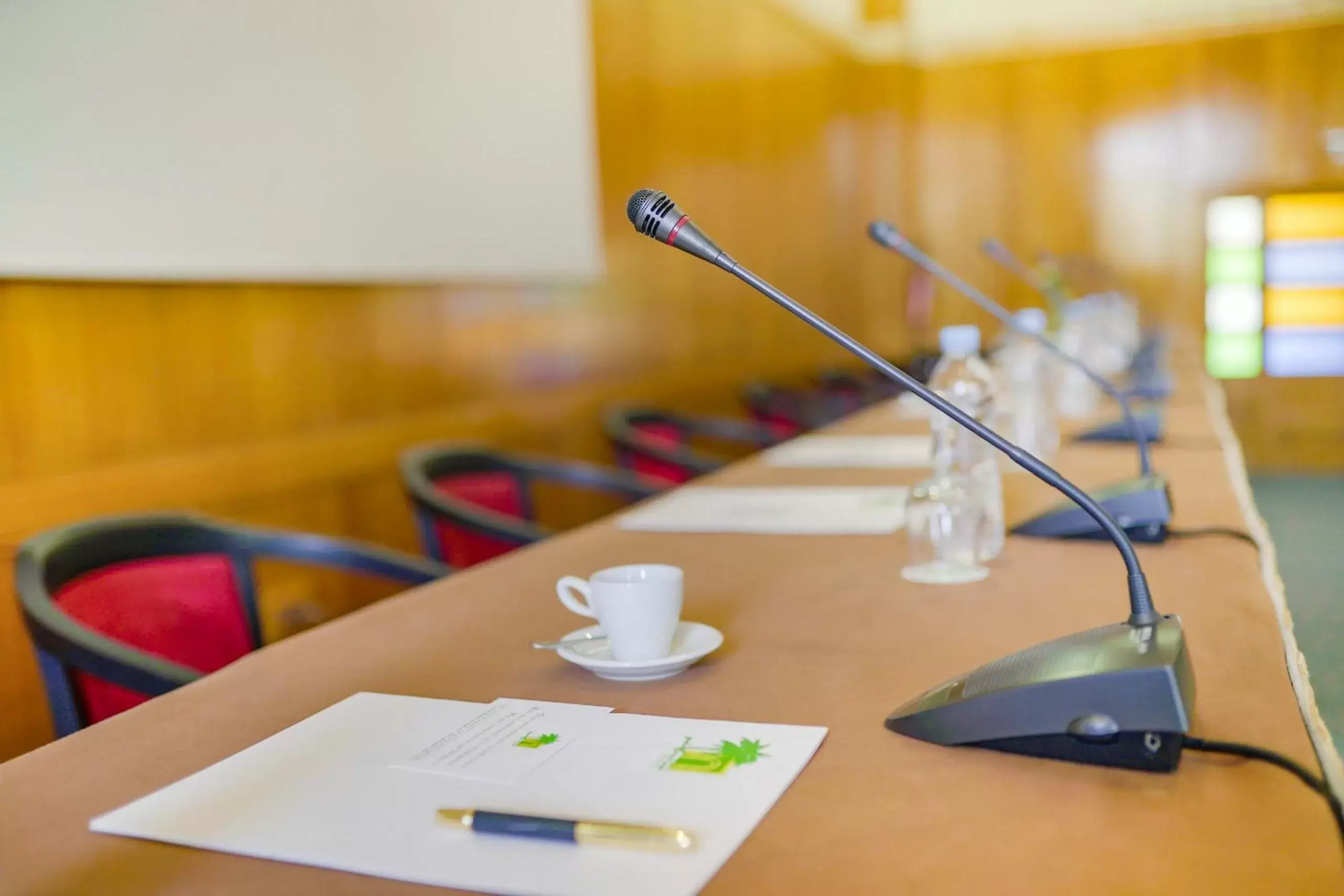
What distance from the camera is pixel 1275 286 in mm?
7773

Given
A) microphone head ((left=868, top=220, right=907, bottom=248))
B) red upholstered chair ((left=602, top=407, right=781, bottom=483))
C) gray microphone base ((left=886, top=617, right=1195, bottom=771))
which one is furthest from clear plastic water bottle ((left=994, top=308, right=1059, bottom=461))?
gray microphone base ((left=886, top=617, right=1195, bottom=771))

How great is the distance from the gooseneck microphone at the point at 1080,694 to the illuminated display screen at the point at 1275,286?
24.2ft

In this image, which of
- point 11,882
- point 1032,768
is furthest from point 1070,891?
point 11,882

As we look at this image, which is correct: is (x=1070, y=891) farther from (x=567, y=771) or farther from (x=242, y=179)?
(x=242, y=179)

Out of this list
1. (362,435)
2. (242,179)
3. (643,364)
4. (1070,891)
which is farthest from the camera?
(643,364)

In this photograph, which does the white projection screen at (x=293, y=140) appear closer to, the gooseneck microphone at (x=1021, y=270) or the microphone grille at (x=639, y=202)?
the gooseneck microphone at (x=1021, y=270)

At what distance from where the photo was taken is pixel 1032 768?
0.87 meters

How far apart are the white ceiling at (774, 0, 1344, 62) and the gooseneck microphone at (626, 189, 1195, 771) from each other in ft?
23.2

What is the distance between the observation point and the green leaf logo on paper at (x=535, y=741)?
3.15ft

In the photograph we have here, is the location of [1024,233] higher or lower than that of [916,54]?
lower

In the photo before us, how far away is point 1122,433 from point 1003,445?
1.81m

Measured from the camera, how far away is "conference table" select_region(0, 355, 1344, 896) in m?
0.74

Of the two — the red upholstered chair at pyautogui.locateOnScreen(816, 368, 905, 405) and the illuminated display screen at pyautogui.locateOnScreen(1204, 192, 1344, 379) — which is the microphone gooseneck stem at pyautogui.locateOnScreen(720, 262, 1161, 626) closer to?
the red upholstered chair at pyautogui.locateOnScreen(816, 368, 905, 405)

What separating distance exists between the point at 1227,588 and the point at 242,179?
214 centimetres
